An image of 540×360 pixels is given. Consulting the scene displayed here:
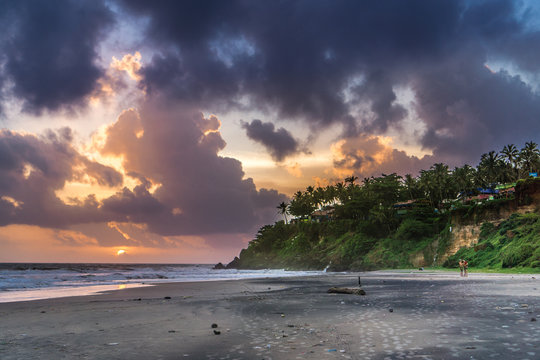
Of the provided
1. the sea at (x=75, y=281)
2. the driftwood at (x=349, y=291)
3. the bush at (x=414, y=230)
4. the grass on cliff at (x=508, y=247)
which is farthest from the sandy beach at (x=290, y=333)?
the bush at (x=414, y=230)

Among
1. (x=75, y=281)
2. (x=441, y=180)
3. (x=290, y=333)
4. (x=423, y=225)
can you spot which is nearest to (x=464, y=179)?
(x=441, y=180)

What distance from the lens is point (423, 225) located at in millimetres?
96125

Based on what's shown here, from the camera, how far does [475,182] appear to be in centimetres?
12462

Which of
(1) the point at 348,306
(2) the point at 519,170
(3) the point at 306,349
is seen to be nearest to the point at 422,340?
(3) the point at 306,349

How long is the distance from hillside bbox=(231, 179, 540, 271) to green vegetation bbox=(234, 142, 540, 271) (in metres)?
0.19

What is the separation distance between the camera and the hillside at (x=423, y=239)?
61.0m

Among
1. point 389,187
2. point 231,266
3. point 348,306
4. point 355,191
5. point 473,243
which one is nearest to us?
point 348,306

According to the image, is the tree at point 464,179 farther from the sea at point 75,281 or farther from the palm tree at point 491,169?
the sea at point 75,281

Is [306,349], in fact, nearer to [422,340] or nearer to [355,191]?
[422,340]

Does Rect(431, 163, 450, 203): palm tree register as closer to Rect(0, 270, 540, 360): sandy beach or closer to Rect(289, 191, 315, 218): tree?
Rect(289, 191, 315, 218): tree

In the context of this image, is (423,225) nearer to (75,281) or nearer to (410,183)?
(410,183)

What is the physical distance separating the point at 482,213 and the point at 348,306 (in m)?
70.5

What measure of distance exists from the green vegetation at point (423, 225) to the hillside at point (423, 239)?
0.64 feet

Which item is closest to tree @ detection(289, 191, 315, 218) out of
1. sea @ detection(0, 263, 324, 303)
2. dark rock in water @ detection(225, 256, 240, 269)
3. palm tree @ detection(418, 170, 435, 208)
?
dark rock in water @ detection(225, 256, 240, 269)
